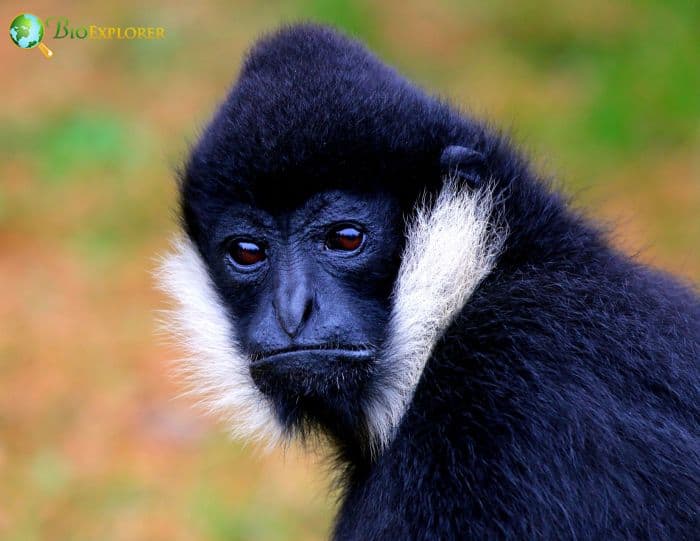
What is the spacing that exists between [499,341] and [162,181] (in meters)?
6.82

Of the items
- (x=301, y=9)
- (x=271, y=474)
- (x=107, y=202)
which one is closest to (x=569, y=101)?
(x=301, y=9)

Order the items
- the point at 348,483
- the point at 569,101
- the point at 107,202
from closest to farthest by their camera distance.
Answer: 1. the point at 348,483
2. the point at 107,202
3. the point at 569,101

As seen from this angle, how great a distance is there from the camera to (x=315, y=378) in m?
3.55

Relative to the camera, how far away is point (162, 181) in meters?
9.65

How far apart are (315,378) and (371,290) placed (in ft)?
1.23

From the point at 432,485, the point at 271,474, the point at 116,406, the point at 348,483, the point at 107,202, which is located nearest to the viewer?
the point at 432,485

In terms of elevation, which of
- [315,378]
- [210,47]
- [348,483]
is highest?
[210,47]

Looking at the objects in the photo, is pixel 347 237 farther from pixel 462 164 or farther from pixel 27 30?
pixel 27 30

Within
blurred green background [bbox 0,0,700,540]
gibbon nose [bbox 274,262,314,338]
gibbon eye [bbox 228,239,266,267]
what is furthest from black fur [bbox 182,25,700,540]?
blurred green background [bbox 0,0,700,540]

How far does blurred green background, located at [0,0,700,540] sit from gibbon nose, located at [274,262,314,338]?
2.79 metres

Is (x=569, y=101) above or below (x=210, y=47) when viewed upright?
below

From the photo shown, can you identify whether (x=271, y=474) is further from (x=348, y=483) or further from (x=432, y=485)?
(x=432, y=485)

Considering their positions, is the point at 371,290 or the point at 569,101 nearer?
the point at 371,290

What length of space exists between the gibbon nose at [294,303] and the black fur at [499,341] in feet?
0.99
